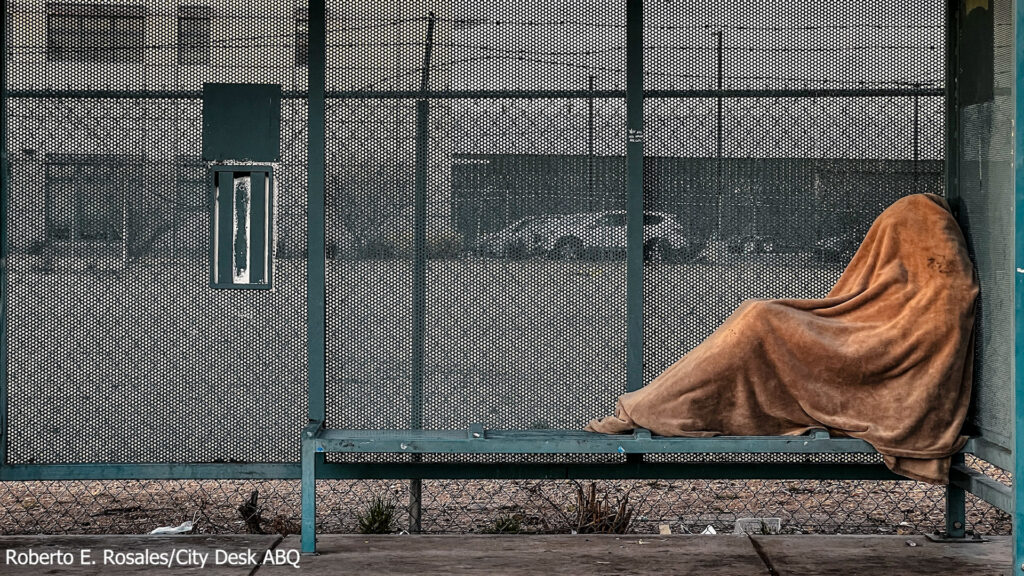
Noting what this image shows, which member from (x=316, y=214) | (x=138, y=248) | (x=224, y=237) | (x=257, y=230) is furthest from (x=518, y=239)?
(x=138, y=248)

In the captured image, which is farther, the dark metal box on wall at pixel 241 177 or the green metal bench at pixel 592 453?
the dark metal box on wall at pixel 241 177

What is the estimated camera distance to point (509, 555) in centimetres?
425

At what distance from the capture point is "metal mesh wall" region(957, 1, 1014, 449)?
156 inches

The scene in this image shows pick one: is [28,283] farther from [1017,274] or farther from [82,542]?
[1017,274]

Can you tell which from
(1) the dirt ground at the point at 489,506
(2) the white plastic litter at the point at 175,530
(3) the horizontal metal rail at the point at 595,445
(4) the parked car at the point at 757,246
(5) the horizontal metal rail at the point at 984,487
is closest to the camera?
(5) the horizontal metal rail at the point at 984,487

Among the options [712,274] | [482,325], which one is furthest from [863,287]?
[482,325]

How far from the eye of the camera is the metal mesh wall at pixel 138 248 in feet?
14.8

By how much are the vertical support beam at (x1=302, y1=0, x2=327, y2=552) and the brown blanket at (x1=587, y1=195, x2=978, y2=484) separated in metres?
1.34

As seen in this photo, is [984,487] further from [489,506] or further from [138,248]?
[138,248]

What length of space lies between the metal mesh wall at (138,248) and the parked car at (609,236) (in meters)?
1.14

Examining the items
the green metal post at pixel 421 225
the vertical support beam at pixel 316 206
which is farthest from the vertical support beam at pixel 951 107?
the vertical support beam at pixel 316 206

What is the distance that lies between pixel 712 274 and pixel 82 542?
2.98 meters

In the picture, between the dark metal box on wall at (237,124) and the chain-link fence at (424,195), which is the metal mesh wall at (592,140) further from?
the dark metal box on wall at (237,124)

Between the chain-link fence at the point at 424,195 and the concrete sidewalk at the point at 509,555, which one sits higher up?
the chain-link fence at the point at 424,195
